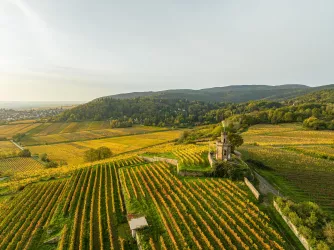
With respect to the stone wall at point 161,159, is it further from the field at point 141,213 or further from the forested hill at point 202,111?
the forested hill at point 202,111

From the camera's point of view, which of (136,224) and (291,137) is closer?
(136,224)

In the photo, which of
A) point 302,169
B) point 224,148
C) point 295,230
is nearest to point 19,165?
point 224,148

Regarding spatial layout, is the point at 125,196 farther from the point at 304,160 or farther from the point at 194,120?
the point at 194,120

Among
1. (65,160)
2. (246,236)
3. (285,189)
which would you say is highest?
(246,236)

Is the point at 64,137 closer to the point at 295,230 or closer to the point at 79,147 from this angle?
the point at 79,147

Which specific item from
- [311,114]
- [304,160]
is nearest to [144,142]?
[304,160]

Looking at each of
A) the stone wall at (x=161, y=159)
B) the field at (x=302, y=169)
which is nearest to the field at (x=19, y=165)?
the stone wall at (x=161, y=159)
